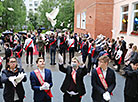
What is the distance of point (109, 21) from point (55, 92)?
11.1 meters

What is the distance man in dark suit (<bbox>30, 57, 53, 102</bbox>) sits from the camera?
380cm

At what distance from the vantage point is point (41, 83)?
3.83 m

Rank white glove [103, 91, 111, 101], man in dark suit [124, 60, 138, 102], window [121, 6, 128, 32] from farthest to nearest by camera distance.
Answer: window [121, 6, 128, 32] < man in dark suit [124, 60, 138, 102] < white glove [103, 91, 111, 101]

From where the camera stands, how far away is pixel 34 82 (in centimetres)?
382

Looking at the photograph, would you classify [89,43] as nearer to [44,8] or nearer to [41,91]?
[41,91]

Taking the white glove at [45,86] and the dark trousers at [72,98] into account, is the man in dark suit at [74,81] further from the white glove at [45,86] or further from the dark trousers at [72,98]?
the white glove at [45,86]

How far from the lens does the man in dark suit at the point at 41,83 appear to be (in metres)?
3.80

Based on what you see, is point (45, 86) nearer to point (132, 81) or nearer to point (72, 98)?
point (72, 98)

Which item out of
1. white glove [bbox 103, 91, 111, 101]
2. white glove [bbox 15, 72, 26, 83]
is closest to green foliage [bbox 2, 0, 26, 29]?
white glove [bbox 15, 72, 26, 83]

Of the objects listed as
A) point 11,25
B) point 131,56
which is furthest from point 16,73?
point 11,25

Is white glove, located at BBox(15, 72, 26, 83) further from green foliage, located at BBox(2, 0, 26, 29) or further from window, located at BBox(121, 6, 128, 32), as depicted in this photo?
green foliage, located at BBox(2, 0, 26, 29)

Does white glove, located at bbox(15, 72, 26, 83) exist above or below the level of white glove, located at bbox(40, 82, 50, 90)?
above

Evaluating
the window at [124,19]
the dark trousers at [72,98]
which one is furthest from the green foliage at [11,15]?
the dark trousers at [72,98]

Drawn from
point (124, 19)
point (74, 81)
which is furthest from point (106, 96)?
point (124, 19)
